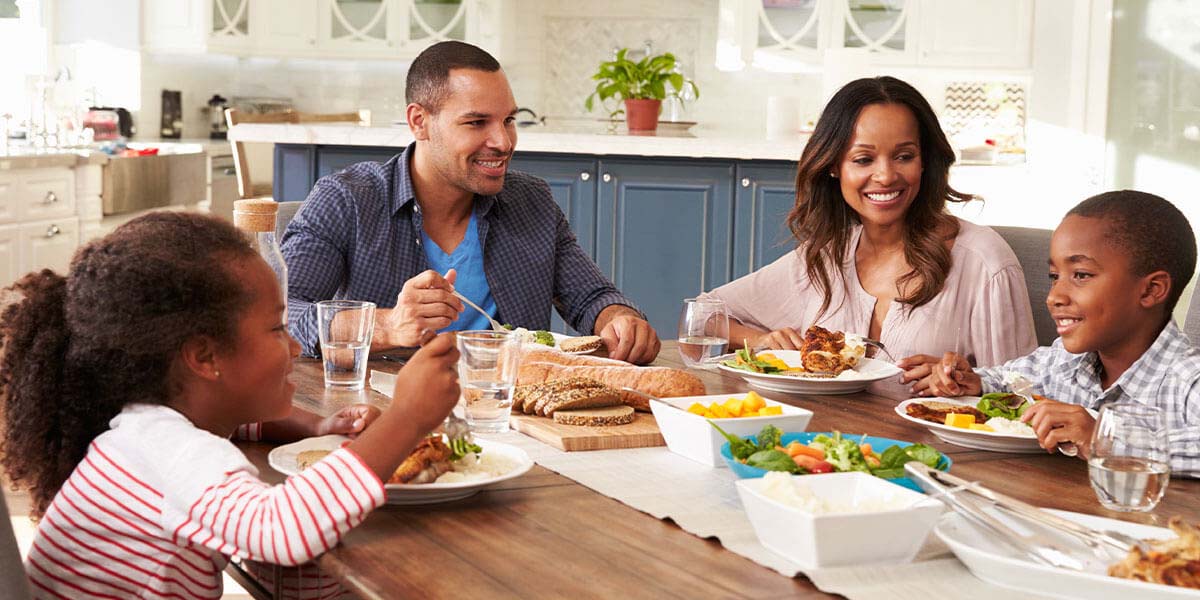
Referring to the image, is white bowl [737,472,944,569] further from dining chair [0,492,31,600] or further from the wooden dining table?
dining chair [0,492,31,600]

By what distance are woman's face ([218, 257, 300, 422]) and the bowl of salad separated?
0.49 m

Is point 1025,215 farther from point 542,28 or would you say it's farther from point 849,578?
point 849,578

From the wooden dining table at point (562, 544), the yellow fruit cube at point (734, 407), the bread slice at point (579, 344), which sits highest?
the yellow fruit cube at point (734, 407)

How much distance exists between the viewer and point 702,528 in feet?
4.07

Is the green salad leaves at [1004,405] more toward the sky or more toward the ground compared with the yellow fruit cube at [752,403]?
more toward the ground

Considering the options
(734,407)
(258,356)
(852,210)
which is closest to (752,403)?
(734,407)

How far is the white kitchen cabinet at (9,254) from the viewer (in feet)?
17.4

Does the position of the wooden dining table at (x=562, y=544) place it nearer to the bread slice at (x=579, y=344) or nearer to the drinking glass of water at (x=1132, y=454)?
the drinking glass of water at (x=1132, y=454)

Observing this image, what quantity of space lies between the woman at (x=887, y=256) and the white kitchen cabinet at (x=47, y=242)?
12.3 ft

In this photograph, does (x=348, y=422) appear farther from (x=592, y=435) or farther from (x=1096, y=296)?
(x=1096, y=296)

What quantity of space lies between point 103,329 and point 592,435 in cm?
59

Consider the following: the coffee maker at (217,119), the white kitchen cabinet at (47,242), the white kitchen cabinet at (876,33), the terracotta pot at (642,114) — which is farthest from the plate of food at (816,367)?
the coffee maker at (217,119)

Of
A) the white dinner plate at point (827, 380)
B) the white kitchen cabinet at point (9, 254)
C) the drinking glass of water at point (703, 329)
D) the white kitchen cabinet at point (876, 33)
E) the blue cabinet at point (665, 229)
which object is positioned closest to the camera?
the white dinner plate at point (827, 380)

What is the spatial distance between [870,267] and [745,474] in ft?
4.42
